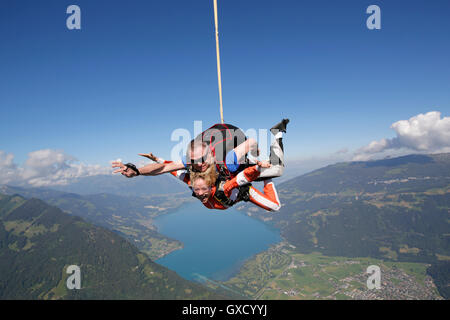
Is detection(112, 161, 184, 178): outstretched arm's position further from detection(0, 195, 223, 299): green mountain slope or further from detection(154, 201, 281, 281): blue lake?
detection(154, 201, 281, 281): blue lake

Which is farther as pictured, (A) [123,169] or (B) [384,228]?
(B) [384,228]

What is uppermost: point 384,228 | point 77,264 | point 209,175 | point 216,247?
point 209,175

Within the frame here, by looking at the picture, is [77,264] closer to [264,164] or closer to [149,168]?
[149,168]

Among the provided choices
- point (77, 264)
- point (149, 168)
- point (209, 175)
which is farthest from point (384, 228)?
point (149, 168)

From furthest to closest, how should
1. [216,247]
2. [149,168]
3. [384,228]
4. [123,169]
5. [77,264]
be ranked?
1. [384,228]
2. [216,247]
3. [77,264]
4. [149,168]
5. [123,169]

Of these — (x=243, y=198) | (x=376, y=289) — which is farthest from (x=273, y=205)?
(x=376, y=289)

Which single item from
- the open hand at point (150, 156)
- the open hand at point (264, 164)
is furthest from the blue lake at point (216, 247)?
the open hand at point (264, 164)

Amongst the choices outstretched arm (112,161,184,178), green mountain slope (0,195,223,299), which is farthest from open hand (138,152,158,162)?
green mountain slope (0,195,223,299)
